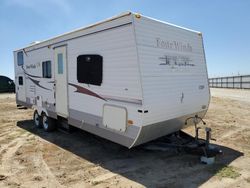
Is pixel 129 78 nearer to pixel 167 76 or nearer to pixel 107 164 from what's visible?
pixel 167 76

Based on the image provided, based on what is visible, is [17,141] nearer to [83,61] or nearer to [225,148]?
[83,61]

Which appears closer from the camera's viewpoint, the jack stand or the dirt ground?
the dirt ground

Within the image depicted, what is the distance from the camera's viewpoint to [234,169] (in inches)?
213

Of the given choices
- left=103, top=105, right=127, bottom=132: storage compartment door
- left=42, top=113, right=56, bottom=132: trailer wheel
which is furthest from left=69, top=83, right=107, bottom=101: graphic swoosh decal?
left=42, top=113, right=56, bottom=132: trailer wheel

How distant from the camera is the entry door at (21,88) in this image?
1085 cm

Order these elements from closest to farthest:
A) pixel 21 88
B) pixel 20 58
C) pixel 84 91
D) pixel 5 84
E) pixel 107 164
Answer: pixel 107 164 → pixel 84 91 → pixel 20 58 → pixel 21 88 → pixel 5 84

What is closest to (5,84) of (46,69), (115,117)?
(46,69)

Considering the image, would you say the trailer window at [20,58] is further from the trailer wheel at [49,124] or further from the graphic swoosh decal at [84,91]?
the graphic swoosh decal at [84,91]

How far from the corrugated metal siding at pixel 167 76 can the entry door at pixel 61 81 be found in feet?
10.3

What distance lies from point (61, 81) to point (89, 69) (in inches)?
68.8

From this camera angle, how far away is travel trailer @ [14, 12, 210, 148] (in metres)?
5.39

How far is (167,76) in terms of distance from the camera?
235 inches

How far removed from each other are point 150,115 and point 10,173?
319 centimetres

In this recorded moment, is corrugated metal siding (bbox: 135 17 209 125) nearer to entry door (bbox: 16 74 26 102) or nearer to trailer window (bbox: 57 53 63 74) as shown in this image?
trailer window (bbox: 57 53 63 74)
